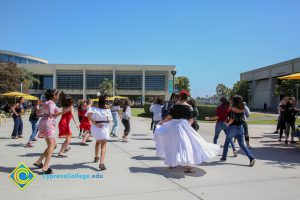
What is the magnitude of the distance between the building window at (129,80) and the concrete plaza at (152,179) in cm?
7358

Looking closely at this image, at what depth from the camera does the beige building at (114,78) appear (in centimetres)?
8150

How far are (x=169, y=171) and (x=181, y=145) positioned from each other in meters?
0.69

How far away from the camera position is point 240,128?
7469 mm

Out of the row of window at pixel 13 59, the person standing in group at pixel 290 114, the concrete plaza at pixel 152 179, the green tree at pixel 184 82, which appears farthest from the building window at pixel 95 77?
the concrete plaza at pixel 152 179

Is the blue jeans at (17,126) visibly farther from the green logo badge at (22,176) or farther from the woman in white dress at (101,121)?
the woman in white dress at (101,121)

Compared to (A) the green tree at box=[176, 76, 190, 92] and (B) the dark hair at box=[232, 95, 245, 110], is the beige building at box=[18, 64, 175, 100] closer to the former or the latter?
(A) the green tree at box=[176, 76, 190, 92]

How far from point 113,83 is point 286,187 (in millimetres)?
76373

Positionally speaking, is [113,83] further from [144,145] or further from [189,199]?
[189,199]

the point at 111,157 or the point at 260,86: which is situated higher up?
the point at 260,86

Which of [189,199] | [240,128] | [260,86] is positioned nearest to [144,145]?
[240,128]

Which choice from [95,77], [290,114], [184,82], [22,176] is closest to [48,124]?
[22,176]

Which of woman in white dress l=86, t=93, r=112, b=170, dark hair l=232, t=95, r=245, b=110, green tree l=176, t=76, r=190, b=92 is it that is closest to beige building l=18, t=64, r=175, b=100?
green tree l=176, t=76, r=190, b=92

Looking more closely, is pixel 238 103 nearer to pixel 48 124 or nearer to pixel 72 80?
pixel 48 124

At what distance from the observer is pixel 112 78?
8262 cm
